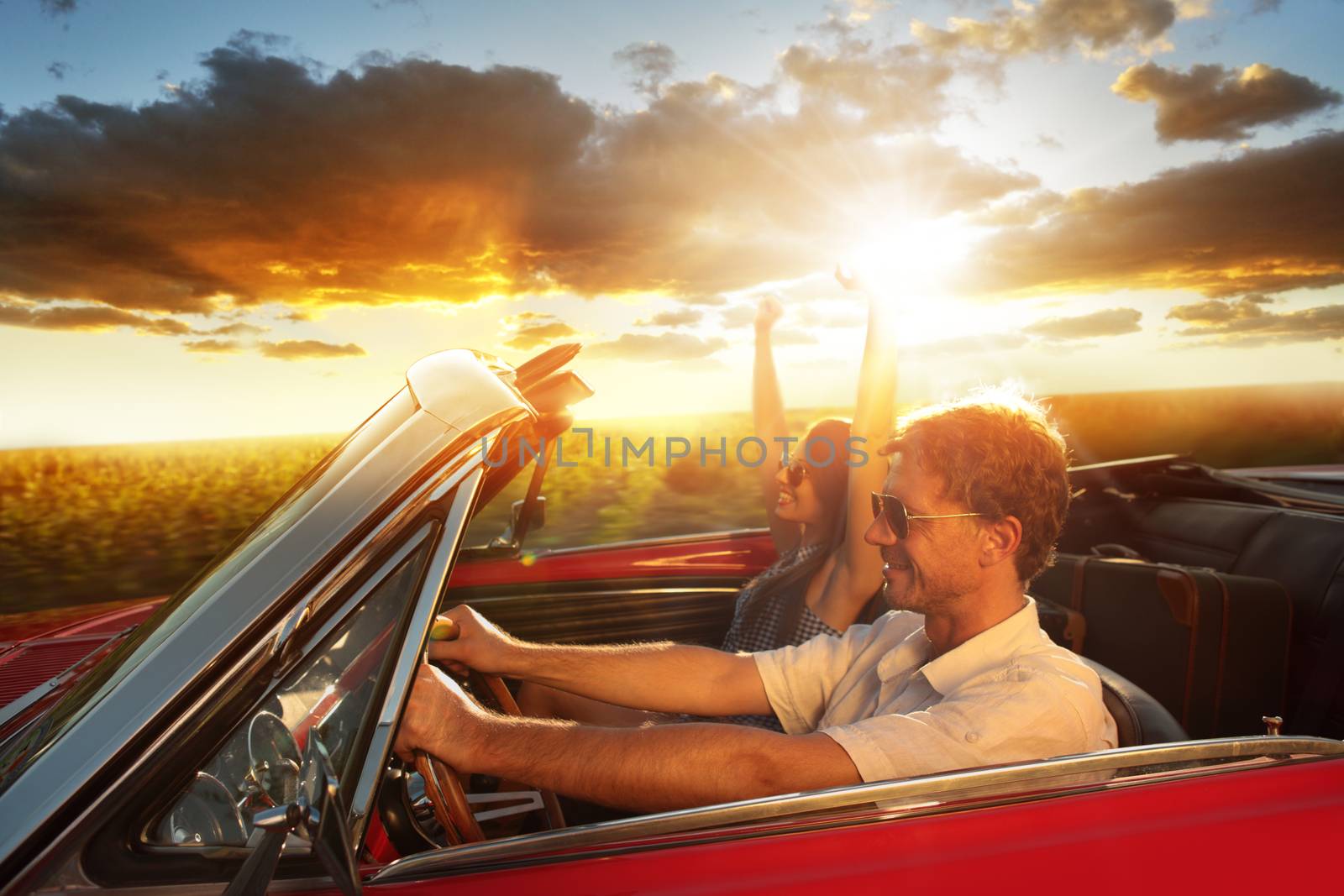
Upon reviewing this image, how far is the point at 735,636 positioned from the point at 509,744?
1.50 meters

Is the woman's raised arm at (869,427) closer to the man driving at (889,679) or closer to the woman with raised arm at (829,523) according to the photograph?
the woman with raised arm at (829,523)

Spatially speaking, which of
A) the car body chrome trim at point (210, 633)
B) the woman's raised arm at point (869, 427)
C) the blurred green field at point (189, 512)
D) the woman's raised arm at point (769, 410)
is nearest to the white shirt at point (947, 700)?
the woman's raised arm at point (869, 427)

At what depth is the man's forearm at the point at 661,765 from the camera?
135cm

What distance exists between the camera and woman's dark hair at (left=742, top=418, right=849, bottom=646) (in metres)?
2.68

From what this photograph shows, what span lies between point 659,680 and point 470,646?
43cm

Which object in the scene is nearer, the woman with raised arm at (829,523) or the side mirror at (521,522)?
the woman with raised arm at (829,523)

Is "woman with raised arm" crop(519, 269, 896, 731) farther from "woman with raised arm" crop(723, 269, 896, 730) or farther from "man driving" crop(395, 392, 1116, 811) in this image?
"man driving" crop(395, 392, 1116, 811)

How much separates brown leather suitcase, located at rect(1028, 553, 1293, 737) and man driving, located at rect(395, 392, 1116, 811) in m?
0.51

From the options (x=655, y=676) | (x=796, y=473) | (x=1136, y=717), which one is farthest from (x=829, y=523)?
(x=1136, y=717)

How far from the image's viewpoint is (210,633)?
0.98m

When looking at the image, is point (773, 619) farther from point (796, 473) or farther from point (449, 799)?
point (449, 799)

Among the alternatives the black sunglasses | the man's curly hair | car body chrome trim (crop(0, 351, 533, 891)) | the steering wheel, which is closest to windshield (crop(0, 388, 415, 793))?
car body chrome trim (crop(0, 351, 533, 891))

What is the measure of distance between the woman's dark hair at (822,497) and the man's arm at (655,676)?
679mm

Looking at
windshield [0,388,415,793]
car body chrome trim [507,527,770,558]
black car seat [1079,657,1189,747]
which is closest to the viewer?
windshield [0,388,415,793]
